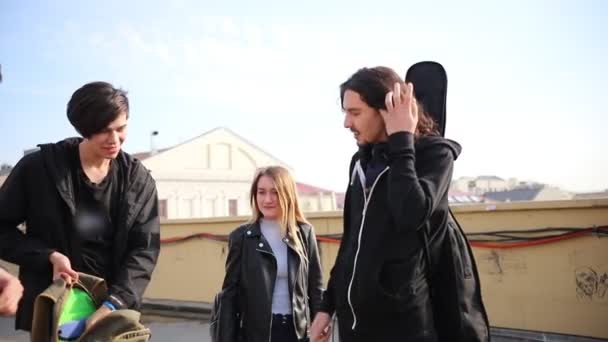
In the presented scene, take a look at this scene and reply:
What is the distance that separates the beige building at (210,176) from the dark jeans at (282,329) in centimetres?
3701

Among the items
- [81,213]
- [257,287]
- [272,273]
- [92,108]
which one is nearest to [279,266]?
[272,273]

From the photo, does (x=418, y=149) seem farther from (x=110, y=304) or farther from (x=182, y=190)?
(x=182, y=190)

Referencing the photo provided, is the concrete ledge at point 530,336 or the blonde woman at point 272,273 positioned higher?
the blonde woman at point 272,273

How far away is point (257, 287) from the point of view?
3.33 m

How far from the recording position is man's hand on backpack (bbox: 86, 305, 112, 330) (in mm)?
2224

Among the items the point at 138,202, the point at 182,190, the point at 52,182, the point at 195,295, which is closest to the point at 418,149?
the point at 138,202

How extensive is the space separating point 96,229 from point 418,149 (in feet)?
4.86

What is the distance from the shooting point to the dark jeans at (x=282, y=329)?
Result: 329cm

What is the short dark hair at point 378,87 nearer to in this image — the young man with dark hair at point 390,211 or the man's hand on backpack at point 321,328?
the young man with dark hair at point 390,211

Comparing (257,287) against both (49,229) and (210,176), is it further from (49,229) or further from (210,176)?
(210,176)

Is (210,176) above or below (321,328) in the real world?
below

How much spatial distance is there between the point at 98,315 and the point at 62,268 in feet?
0.80

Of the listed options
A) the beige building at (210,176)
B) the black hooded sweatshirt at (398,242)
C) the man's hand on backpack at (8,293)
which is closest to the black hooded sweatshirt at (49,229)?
the man's hand on backpack at (8,293)

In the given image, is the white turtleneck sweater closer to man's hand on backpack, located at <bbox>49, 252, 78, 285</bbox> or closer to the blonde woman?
the blonde woman
